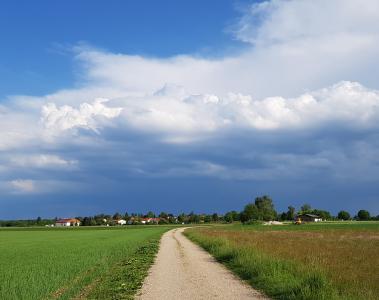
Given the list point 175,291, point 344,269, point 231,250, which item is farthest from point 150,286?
point 231,250

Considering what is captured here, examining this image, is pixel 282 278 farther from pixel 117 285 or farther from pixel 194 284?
pixel 117 285

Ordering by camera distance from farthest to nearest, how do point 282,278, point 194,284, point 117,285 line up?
point 117,285
point 194,284
point 282,278

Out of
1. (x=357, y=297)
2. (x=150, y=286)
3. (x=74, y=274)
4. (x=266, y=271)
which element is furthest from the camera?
(x=74, y=274)

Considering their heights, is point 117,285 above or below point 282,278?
below

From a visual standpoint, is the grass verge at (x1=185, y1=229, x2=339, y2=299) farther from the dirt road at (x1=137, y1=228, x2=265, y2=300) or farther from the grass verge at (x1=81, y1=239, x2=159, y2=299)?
the grass verge at (x1=81, y1=239, x2=159, y2=299)

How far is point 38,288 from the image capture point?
1684cm

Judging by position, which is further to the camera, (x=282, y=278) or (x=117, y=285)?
(x=117, y=285)

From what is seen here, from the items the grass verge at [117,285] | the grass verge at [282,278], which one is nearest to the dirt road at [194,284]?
the grass verge at [117,285]

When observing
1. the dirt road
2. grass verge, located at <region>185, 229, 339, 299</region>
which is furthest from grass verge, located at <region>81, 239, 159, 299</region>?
grass verge, located at <region>185, 229, 339, 299</region>

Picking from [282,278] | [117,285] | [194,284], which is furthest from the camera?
[117,285]

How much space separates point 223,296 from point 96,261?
15.5m

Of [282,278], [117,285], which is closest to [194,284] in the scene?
[117,285]

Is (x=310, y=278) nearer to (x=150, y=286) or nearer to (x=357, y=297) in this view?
(x=357, y=297)

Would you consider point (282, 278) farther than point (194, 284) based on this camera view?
No
